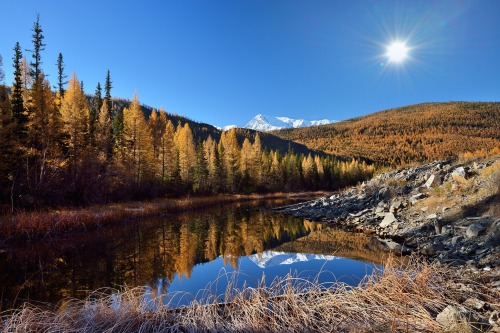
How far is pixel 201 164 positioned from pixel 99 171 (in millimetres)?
18320

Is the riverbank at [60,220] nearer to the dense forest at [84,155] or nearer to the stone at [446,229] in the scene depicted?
the dense forest at [84,155]

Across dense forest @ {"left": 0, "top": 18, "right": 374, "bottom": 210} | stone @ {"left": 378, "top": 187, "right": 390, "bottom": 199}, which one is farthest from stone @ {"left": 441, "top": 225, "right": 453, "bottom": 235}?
dense forest @ {"left": 0, "top": 18, "right": 374, "bottom": 210}

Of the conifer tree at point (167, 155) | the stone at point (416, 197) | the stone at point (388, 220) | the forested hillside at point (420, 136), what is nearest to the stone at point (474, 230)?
the stone at point (388, 220)

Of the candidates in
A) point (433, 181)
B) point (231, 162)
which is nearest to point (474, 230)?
point (433, 181)

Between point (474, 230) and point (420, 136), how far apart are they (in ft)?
538

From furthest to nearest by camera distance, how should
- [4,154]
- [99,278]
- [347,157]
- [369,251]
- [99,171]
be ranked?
[347,157] < [99,171] < [4,154] < [369,251] < [99,278]

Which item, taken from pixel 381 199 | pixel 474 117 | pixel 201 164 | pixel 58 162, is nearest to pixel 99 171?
pixel 58 162

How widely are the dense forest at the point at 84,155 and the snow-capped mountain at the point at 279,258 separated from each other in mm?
15888

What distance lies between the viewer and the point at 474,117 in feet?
536

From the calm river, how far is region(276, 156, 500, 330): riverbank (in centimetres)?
178

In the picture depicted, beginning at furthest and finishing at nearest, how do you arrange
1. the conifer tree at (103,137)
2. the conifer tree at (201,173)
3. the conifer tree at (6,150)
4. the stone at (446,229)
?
1. the conifer tree at (201,173)
2. the conifer tree at (103,137)
3. the conifer tree at (6,150)
4. the stone at (446,229)

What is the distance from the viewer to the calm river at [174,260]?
29.3 ft

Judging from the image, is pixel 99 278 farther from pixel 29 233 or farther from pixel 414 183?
pixel 414 183

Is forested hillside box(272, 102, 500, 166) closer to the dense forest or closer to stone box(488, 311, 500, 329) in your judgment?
the dense forest
